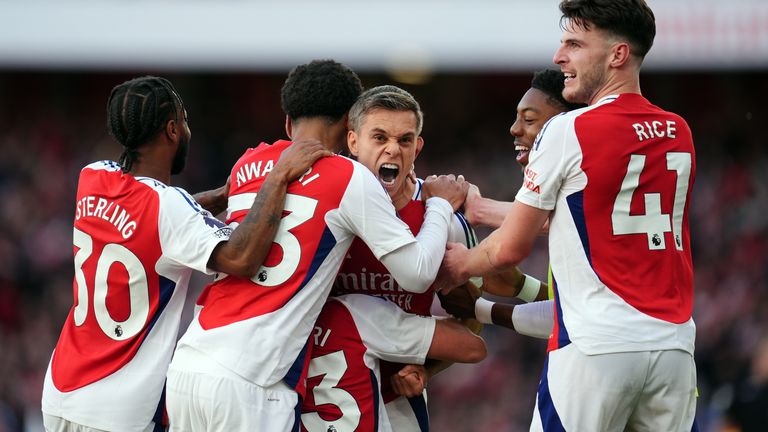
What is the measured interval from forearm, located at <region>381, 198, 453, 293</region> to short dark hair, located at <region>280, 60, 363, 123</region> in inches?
29.1

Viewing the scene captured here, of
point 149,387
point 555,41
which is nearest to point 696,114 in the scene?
point 555,41

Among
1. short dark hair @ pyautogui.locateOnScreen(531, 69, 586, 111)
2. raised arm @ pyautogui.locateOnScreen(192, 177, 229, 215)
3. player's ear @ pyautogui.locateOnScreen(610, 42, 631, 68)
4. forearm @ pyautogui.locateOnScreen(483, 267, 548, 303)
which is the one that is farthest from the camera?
forearm @ pyautogui.locateOnScreen(483, 267, 548, 303)

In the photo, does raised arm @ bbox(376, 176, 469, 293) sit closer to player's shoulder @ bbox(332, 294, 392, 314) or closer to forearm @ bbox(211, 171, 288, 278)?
player's shoulder @ bbox(332, 294, 392, 314)

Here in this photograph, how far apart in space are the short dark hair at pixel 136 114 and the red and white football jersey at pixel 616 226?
1820 mm

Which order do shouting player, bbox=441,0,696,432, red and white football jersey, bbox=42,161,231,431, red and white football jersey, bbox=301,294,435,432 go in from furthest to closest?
red and white football jersey, bbox=301,294,435,432
red and white football jersey, bbox=42,161,231,431
shouting player, bbox=441,0,696,432

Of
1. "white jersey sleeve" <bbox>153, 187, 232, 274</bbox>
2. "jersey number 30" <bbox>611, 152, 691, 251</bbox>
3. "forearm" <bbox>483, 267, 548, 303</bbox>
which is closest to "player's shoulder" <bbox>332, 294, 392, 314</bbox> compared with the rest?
"white jersey sleeve" <bbox>153, 187, 232, 274</bbox>

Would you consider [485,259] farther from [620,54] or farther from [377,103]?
[620,54]

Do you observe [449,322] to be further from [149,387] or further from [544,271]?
[544,271]

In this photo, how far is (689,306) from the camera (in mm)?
4629

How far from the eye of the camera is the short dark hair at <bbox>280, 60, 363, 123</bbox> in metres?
5.04

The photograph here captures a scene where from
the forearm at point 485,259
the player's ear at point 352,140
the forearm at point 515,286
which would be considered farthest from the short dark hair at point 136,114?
the forearm at point 515,286

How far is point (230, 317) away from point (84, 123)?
12547 millimetres

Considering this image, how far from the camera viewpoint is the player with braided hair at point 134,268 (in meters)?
4.76

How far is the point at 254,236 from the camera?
468cm
